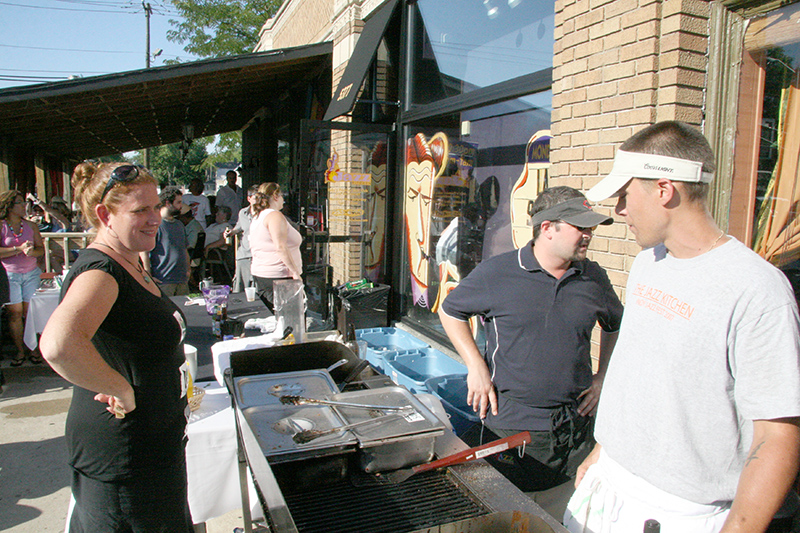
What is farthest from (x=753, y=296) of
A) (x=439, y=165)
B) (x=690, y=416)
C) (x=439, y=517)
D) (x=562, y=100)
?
(x=439, y=165)

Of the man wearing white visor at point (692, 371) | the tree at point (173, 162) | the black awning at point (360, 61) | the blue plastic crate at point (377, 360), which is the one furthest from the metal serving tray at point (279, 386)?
the tree at point (173, 162)

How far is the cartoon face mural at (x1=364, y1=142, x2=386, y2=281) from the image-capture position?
264 inches

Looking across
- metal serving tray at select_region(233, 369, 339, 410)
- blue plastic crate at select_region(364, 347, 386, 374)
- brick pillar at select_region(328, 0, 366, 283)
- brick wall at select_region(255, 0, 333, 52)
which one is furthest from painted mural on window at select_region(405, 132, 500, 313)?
brick wall at select_region(255, 0, 333, 52)

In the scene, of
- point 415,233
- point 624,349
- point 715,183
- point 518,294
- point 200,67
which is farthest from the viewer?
point 200,67

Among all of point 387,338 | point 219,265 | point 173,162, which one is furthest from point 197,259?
point 173,162

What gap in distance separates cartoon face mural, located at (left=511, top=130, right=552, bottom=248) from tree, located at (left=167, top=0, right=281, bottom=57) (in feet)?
55.1

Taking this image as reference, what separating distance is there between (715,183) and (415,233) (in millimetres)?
3707

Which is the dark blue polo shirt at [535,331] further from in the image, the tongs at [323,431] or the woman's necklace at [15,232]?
the woman's necklace at [15,232]

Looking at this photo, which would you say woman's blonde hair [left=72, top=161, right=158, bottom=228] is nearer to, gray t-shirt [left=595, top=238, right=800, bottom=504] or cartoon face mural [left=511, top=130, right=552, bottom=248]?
gray t-shirt [left=595, top=238, right=800, bottom=504]

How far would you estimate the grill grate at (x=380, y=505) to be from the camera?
1384 mm

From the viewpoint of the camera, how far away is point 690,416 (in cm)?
148

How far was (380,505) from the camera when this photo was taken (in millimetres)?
1459

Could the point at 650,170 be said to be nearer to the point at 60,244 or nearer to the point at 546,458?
the point at 546,458

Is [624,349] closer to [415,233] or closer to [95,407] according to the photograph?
[95,407]
